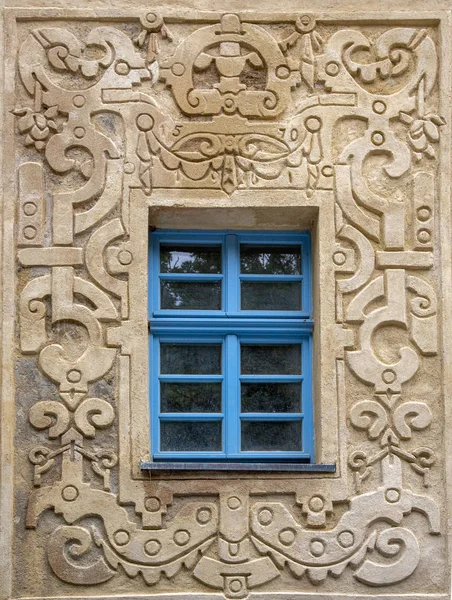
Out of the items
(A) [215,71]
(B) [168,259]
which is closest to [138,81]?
(A) [215,71]

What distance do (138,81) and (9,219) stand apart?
1076mm

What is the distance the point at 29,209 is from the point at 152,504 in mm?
1768

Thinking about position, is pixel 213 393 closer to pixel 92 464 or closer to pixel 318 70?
pixel 92 464

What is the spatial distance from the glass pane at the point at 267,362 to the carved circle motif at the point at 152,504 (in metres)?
0.90

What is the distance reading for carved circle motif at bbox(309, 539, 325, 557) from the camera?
764 centimetres

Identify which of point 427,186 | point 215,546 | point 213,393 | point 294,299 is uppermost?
point 427,186

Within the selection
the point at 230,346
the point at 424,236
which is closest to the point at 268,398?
the point at 230,346

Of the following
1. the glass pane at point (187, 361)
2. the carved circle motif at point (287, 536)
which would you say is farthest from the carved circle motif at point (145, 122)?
the carved circle motif at point (287, 536)

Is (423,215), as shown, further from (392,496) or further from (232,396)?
(392,496)

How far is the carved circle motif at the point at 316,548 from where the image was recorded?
25.1 feet

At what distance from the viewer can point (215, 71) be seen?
8195 mm

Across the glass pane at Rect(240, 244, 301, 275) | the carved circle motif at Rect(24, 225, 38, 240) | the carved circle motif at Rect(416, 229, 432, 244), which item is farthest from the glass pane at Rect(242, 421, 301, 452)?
the carved circle motif at Rect(24, 225, 38, 240)

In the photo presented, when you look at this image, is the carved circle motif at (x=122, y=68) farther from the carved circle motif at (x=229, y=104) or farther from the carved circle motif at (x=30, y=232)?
the carved circle motif at (x=30, y=232)

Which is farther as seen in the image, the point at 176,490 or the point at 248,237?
the point at 248,237
